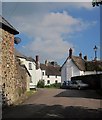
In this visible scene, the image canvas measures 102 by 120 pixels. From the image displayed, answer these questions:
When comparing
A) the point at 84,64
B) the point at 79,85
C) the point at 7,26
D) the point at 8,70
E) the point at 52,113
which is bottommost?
the point at 52,113

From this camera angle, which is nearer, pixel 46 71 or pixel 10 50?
pixel 10 50

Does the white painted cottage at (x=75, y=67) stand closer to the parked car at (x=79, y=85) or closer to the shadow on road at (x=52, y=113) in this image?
the parked car at (x=79, y=85)

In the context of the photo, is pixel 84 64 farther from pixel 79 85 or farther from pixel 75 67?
pixel 79 85

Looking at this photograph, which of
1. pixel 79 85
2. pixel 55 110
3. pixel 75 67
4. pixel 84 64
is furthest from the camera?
pixel 84 64

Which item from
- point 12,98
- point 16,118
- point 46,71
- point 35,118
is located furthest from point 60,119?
point 46,71

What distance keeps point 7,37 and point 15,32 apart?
1.28 meters

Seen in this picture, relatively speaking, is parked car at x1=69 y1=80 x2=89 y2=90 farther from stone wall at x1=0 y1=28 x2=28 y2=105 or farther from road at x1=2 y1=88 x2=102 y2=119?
stone wall at x1=0 y1=28 x2=28 y2=105

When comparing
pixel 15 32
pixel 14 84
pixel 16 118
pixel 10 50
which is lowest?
pixel 16 118

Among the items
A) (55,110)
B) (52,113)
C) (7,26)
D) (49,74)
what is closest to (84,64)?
(49,74)

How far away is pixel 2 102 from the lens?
1822cm

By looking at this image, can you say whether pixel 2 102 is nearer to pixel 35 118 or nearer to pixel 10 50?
pixel 10 50

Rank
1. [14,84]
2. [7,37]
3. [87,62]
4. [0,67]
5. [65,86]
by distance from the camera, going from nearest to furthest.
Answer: [0,67] → [7,37] → [14,84] → [65,86] → [87,62]

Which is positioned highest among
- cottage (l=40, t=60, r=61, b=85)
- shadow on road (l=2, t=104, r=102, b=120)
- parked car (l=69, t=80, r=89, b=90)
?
cottage (l=40, t=60, r=61, b=85)

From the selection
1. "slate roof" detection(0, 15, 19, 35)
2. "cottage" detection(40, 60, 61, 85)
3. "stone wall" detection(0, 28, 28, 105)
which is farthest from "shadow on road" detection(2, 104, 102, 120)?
"cottage" detection(40, 60, 61, 85)
